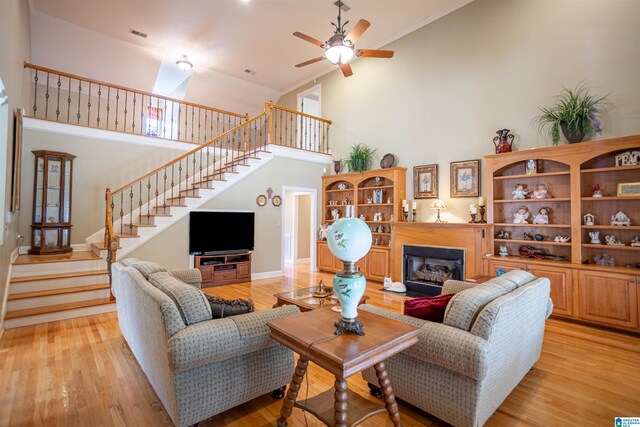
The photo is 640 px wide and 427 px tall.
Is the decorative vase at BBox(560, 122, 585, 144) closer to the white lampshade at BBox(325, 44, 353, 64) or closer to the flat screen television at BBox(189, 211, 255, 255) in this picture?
the white lampshade at BBox(325, 44, 353, 64)

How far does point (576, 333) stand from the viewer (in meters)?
3.63

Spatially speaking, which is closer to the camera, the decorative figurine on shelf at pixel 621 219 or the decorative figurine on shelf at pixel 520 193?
the decorative figurine on shelf at pixel 621 219

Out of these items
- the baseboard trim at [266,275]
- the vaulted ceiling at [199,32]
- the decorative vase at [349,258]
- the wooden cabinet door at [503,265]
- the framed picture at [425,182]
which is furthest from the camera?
the baseboard trim at [266,275]

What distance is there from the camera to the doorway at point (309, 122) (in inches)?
323

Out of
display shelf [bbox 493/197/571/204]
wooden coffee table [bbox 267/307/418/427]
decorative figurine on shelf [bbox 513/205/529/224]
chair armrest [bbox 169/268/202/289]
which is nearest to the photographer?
wooden coffee table [bbox 267/307/418/427]

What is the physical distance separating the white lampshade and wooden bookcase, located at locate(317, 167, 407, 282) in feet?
8.54

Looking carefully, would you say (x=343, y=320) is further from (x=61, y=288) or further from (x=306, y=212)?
(x=306, y=212)

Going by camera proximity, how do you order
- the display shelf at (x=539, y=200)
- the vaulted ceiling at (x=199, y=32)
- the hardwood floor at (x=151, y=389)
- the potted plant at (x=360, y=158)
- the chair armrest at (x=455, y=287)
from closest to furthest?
the hardwood floor at (x=151, y=389) → the chair armrest at (x=455, y=287) → the display shelf at (x=539, y=200) → the vaulted ceiling at (x=199, y=32) → the potted plant at (x=360, y=158)

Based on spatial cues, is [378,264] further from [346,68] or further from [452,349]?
[452,349]

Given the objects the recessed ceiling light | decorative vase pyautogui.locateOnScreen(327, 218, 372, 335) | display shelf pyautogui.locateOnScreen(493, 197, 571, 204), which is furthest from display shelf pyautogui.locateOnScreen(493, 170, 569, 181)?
the recessed ceiling light

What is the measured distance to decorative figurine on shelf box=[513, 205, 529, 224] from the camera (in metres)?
4.59

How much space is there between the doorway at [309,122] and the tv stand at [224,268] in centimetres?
332

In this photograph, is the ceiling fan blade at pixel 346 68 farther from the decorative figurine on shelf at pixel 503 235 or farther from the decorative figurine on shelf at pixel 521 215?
the decorative figurine on shelf at pixel 503 235

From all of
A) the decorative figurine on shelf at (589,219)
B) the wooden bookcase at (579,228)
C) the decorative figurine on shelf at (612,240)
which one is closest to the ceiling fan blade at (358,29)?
the wooden bookcase at (579,228)
